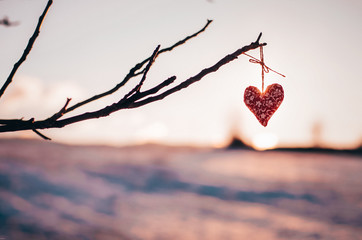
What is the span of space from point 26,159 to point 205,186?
862cm

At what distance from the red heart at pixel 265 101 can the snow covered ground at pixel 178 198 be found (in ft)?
23.8

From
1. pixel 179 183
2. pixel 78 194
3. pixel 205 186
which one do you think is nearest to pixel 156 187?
pixel 179 183

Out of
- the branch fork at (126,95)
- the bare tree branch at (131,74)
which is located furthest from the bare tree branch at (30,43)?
the bare tree branch at (131,74)

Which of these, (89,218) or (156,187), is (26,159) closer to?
(156,187)

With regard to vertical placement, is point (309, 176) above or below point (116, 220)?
above

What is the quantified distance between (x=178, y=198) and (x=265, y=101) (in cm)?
1127

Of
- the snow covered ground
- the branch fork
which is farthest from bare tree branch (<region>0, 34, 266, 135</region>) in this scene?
the snow covered ground

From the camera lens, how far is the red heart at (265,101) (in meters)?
1.97

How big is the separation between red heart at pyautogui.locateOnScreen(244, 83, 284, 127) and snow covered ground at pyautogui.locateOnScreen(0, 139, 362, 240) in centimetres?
726

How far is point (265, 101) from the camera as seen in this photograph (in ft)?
6.47

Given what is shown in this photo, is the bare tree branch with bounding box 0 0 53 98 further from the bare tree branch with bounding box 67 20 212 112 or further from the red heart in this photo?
the red heart

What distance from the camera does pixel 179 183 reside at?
49.7 ft

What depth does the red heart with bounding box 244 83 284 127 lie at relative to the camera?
77.4 inches

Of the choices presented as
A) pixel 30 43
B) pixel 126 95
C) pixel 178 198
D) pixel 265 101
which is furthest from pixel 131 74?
pixel 178 198
